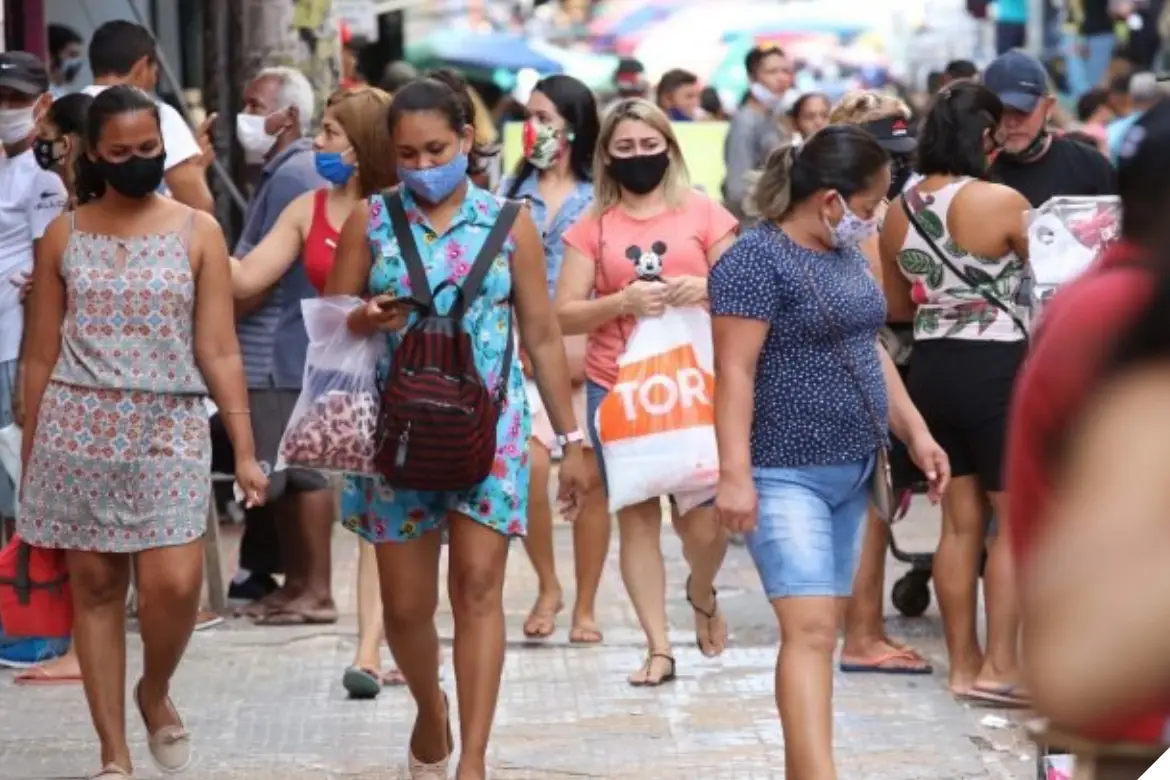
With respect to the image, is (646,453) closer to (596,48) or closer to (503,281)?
(503,281)

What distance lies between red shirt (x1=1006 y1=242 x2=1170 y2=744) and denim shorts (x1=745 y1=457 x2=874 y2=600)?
2.99m

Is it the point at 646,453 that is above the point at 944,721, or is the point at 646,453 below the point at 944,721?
above

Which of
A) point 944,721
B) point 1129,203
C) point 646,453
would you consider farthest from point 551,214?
point 1129,203

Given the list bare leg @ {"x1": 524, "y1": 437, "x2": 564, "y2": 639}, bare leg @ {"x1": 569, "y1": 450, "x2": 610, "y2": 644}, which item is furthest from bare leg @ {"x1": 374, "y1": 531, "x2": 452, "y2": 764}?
bare leg @ {"x1": 524, "y1": 437, "x2": 564, "y2": 639}

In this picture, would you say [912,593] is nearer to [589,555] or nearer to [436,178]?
[589,555]

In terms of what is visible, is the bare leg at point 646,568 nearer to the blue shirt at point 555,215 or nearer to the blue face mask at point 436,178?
the blue shirt at point 555,215

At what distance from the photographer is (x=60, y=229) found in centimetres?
677

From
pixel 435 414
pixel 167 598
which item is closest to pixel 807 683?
pixel 435 414

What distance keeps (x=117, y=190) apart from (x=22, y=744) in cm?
189

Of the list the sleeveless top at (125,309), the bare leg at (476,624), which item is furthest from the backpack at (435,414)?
the sleeveless top at (125,309)

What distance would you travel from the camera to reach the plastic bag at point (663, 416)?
8039 mm

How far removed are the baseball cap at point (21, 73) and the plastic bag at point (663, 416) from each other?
8.24ft

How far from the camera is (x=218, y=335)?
269 inches

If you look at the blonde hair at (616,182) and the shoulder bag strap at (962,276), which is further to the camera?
the blonde hair at (616,182)
